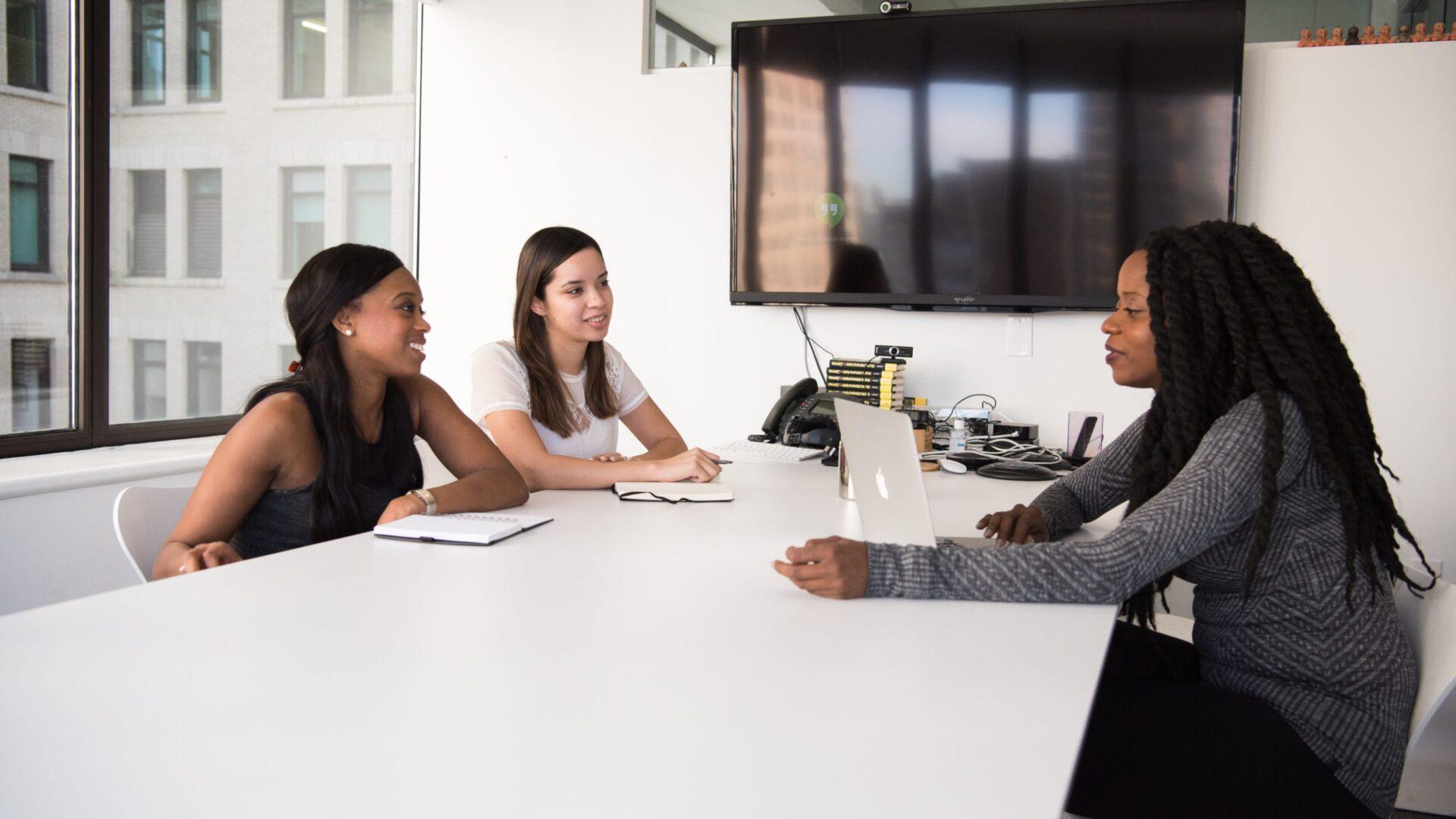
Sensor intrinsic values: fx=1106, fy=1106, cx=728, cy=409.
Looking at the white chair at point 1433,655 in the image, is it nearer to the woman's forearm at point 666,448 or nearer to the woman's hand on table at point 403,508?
the woman's hand on table at point 403,508

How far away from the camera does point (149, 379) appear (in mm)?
3537

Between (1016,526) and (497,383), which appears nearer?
(1016,526)

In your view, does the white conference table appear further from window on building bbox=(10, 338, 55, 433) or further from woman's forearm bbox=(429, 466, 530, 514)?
window on building bbox=(10, 338, 55, 433)

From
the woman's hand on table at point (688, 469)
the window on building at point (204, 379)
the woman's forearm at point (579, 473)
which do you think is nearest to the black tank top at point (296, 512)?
the woman's forearm at point (579, 473)

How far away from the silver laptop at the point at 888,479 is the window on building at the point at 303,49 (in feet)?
10.6

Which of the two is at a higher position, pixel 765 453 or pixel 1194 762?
pixel 765 453

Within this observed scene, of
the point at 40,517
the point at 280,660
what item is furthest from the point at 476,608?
the point at 40,517

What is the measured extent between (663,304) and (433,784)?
336 cm

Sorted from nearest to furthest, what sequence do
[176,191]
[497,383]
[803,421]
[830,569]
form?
[830,569], [497,383], [803,421], [176,191]

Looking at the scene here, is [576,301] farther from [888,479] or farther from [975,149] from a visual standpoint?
[975,149]

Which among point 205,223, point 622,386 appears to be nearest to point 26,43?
point 205,223

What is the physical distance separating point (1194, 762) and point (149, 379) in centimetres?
330

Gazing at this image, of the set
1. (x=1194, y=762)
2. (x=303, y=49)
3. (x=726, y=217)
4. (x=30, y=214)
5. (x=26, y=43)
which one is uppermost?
(x=303, y=49)

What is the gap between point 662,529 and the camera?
1850 millimetres
